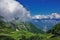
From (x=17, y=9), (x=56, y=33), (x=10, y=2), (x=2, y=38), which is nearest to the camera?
(x=2, y=38)

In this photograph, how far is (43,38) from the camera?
20703mm

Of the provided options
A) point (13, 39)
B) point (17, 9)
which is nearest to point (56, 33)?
point (13, 39)

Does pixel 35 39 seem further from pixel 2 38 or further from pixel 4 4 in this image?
pixel 4 4

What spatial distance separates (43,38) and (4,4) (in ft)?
24.0

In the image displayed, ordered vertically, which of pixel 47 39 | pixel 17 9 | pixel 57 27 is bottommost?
pixel 47 39

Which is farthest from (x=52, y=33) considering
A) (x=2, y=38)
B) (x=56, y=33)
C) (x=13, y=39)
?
(x=2, y=38)

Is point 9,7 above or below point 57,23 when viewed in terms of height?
above

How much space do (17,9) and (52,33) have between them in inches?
265

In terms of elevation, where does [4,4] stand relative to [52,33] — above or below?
above

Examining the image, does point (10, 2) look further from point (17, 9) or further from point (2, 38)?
point (2, 38)

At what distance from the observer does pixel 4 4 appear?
2364 cm

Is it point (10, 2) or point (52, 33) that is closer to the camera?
point (52, 33)

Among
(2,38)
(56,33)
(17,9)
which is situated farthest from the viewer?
(17,9)

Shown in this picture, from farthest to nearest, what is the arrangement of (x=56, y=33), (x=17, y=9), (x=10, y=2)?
(x=17, y=9)
(x=10, y=2)
(x=56, y=33)
